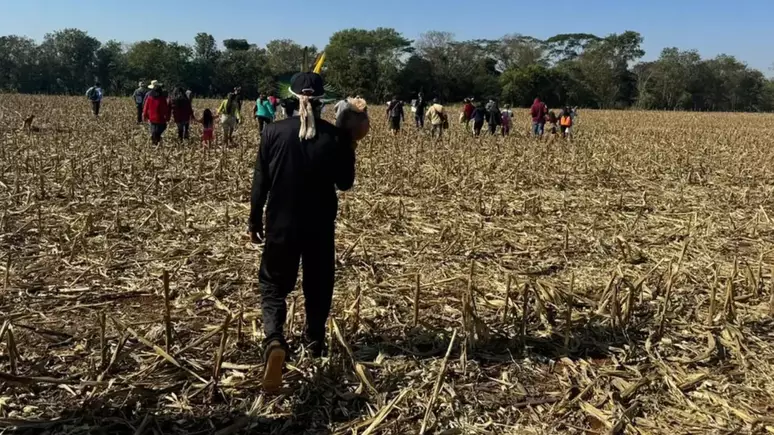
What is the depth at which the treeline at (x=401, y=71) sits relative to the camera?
54750mm

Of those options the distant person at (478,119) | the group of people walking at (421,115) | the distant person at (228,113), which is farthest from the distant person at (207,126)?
the distant person at (478,119)

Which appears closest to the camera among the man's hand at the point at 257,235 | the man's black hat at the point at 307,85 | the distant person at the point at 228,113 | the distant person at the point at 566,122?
the man's black hat at the point at 307,85

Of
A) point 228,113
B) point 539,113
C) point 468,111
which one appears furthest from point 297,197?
point 468,111

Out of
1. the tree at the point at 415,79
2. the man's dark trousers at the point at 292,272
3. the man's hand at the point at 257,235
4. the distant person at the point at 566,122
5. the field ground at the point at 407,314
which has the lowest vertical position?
the field ground at the point at 407,314

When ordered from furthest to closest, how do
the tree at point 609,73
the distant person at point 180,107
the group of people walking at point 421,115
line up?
the tree at point 609,73 < the group of people walking at point 421,115 < the distant person at point 180,107

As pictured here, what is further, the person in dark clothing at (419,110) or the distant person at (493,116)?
the person in dark clothing at (419,110)

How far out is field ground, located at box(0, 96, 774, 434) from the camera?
327 centimetres

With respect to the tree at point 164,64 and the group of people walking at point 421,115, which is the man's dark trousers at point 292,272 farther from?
the tree at point 164,64

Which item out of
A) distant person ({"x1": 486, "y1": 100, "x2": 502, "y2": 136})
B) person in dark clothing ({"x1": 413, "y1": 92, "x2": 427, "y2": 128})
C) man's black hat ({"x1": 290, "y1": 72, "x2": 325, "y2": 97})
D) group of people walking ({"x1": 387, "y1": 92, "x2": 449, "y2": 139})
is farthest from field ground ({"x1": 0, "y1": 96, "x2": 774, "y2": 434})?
person in dark clothing ({"x1": 413, "y1": 92, "x2": 427, "y2": 128})

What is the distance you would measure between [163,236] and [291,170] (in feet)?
11.0

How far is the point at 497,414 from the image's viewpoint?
3322 mm

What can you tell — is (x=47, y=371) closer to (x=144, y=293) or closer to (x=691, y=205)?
(x=144, y=293)

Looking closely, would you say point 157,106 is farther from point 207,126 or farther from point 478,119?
point 478,119

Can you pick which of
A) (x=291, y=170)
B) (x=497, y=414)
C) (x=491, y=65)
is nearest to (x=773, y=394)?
(x=497, y=414)
